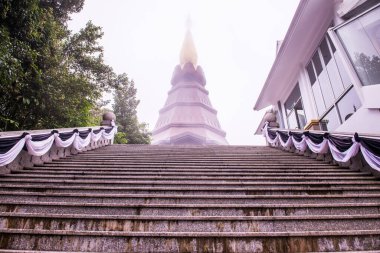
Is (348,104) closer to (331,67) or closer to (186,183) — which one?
(331,67)

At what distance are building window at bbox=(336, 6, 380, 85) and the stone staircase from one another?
128 inches

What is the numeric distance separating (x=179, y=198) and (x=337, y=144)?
167 inches

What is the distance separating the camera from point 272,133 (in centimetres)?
1139

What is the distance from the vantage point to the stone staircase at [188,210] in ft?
9.78

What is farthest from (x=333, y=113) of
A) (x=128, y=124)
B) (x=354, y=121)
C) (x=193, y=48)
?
(x=193, y=48)

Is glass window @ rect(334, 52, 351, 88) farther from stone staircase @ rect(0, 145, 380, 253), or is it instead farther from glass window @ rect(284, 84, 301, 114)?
glass window @ rect(284, 84, 301, 114)

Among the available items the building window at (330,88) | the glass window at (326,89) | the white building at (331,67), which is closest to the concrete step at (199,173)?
the white building at (331,67)

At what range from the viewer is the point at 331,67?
1026 centimetres

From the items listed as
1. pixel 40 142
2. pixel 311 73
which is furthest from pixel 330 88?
pixel 40 142

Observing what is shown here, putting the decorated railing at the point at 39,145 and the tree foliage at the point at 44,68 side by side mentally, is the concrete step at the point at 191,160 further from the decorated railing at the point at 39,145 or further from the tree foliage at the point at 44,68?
the tree foliage at the point at 44,68

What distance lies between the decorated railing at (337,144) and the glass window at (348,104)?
2088mm

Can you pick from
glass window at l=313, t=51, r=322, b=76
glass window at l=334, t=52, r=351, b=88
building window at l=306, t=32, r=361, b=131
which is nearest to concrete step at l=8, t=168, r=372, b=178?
building window at l=306, t=32, r=361, b=131

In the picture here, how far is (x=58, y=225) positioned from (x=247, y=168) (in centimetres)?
443

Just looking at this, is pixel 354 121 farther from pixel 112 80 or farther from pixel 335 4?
pixel 112 80
